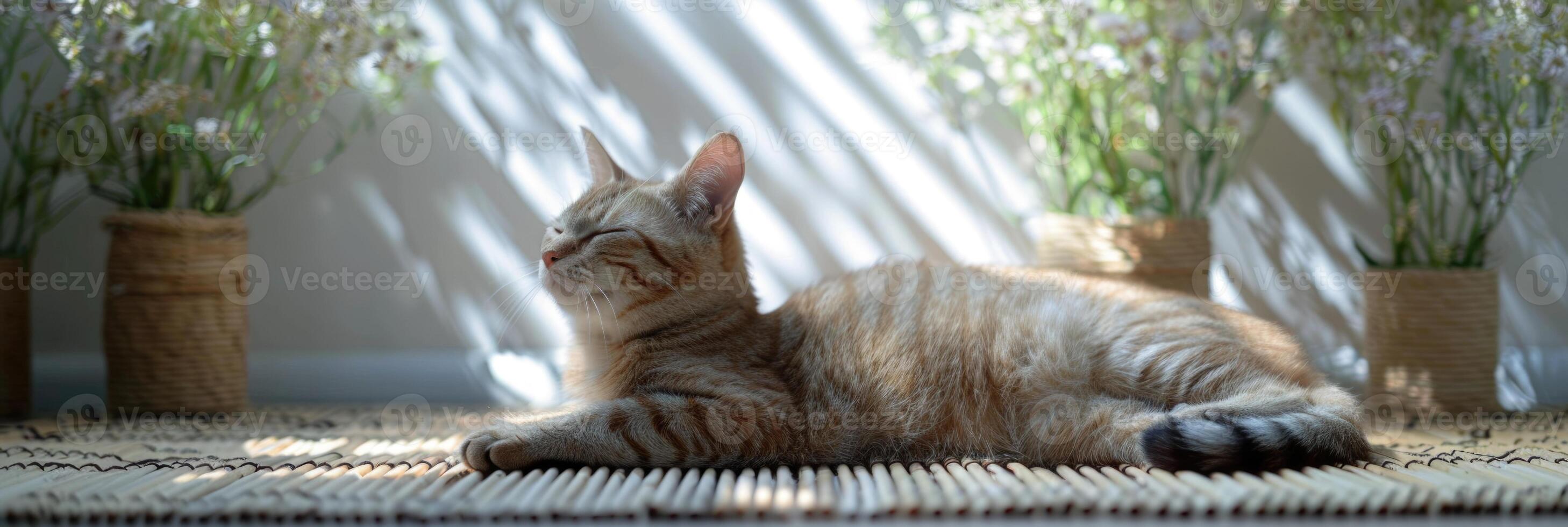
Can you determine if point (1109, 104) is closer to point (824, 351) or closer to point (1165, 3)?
point (1165, 3)

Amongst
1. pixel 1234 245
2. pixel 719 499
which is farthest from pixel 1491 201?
pixel 719 499

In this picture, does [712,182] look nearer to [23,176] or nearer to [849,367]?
[849,367]

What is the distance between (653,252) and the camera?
66.4 inches

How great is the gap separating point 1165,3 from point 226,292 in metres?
2.37

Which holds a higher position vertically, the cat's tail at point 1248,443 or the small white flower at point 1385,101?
the small white flower at point 1385,101

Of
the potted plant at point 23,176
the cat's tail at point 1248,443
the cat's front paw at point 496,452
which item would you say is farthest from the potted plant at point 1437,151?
the potted plant at point 23,176

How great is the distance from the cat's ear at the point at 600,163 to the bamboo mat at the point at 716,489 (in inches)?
24.9

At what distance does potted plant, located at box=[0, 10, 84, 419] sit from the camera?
89.2 inches

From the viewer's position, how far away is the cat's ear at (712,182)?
5.53 ft

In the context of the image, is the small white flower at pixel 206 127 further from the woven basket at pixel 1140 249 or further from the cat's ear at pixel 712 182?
the woven basket at pixel 1140 249

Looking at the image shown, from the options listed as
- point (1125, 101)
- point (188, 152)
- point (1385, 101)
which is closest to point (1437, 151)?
point (1385, 101)

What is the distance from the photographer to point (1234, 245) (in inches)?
104

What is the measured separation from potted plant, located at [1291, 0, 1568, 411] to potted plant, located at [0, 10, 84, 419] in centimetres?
297

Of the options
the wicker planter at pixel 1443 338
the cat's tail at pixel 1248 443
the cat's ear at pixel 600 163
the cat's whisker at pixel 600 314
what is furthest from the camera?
the wicker planter at pixel 1443 338
